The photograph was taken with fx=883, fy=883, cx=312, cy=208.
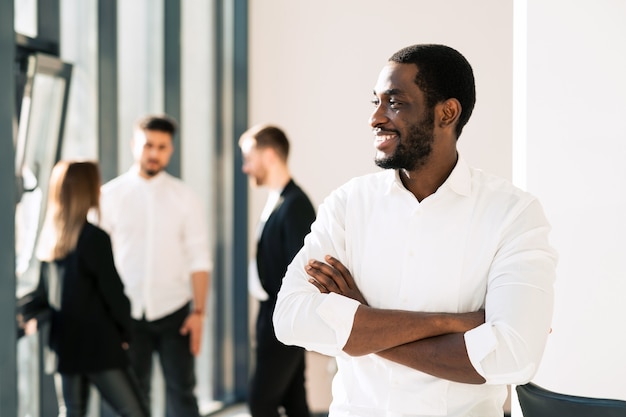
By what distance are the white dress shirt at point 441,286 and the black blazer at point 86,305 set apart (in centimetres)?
183

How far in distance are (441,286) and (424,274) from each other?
0.14ft

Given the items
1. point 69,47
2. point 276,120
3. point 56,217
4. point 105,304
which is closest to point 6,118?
point 56,217

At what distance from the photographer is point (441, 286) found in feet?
5.96

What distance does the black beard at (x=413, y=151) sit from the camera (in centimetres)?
185

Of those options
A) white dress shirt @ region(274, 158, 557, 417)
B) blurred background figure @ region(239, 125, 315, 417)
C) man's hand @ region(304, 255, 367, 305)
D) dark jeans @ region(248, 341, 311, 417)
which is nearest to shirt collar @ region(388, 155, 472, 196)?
white dress shirt @ region(274, 158, 557, 417)

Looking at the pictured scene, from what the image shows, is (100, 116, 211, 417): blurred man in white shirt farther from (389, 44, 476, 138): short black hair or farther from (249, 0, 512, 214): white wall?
(389, 44, 476, 138): short black hair

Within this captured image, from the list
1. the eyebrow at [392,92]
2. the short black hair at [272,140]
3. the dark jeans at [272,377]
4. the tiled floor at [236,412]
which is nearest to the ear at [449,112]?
the eyebrow at [392,92]

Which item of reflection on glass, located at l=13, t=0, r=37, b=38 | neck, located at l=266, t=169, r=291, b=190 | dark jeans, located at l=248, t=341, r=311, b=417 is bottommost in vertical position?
dark jeans, located at l=248, t=341, r=311, b=417

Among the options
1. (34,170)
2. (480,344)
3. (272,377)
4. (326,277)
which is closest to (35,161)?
(34,170)

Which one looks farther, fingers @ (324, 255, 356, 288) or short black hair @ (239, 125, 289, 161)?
short black hair @ (239, 125, 289, 161)

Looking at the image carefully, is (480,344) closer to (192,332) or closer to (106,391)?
(106,391)

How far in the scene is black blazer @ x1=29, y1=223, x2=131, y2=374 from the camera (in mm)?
3566

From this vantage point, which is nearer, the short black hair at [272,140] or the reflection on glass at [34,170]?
the reflection on glass at [34,170]

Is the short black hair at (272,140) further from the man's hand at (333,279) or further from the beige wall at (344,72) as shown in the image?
the man's hand at (333,279)
